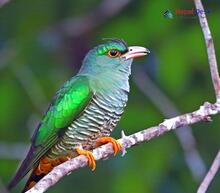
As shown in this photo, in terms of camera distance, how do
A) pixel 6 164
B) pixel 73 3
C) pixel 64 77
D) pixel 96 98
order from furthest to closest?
pixel 73 3 < pixel 64 77 < pixel 6 164 < pixel 96 98

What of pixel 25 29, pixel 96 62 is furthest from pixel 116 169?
pixel 96 62

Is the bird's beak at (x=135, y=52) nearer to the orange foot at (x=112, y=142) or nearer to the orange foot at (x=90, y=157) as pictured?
the orange foot at (x=112, y=142)

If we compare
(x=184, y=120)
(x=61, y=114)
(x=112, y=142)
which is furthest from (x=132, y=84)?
(x=184, y=120)

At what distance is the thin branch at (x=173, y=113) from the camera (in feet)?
24.2

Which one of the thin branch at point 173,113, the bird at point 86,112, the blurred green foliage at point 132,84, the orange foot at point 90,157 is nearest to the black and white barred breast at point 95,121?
the bird at point 86,112

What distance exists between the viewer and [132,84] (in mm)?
8289

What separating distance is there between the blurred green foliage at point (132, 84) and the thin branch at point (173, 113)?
6 cm

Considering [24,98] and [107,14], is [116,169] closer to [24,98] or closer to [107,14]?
[24,98]

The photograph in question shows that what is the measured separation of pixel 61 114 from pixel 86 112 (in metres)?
0.16

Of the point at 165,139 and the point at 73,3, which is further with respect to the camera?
the point at 73,3

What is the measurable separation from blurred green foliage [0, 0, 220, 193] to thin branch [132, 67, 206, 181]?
0.06 m

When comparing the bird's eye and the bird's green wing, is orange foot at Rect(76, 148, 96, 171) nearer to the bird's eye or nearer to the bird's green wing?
the bird's green wing

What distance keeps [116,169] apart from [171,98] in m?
0.79

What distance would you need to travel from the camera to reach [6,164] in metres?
7.49
